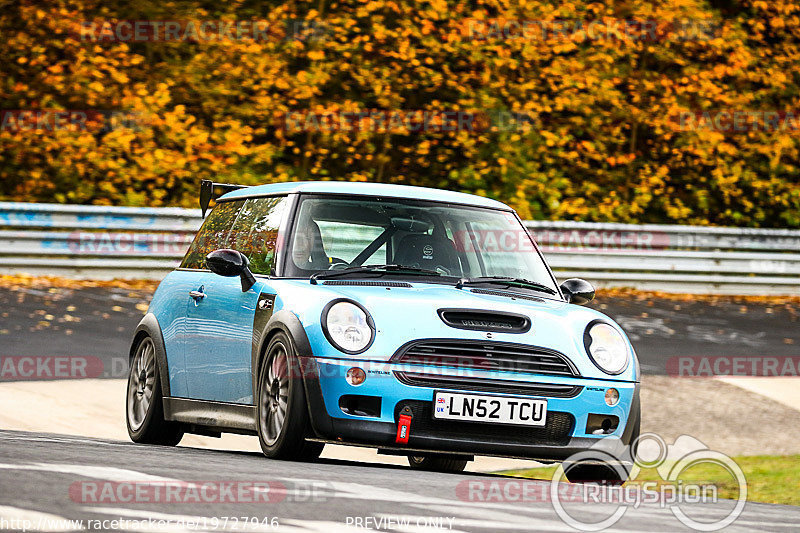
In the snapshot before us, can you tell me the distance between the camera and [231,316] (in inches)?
310

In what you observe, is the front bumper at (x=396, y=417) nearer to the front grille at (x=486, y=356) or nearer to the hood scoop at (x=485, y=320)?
the front grille at (x=486, y=356)

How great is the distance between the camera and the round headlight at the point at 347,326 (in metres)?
6.80

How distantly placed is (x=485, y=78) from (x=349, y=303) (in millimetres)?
15177

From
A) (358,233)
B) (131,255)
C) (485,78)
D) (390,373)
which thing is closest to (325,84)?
(485,78)

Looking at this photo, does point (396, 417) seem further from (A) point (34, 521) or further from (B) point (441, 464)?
(A) point (34, 521)

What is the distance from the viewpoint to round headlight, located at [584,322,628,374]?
23.6 ft

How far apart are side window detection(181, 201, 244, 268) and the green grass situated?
2756 millimetres

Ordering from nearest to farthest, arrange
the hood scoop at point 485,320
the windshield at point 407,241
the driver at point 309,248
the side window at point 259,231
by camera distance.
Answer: the hood scoop at point 485,320, the driver at point 309,248, the windshield at point 407,241, the side window at point 259,231

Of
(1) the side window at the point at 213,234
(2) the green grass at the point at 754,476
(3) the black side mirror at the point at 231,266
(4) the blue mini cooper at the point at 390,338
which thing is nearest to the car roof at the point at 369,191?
(4) the blue mini cooper at the point at 390,338

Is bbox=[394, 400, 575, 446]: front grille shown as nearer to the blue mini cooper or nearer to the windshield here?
the blue mini cooper

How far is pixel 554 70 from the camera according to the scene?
72.4 feet

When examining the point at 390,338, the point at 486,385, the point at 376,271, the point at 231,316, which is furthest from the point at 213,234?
the point at 486,385

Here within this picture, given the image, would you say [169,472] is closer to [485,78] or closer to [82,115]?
[82,115]

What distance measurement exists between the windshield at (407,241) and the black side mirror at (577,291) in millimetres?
129
